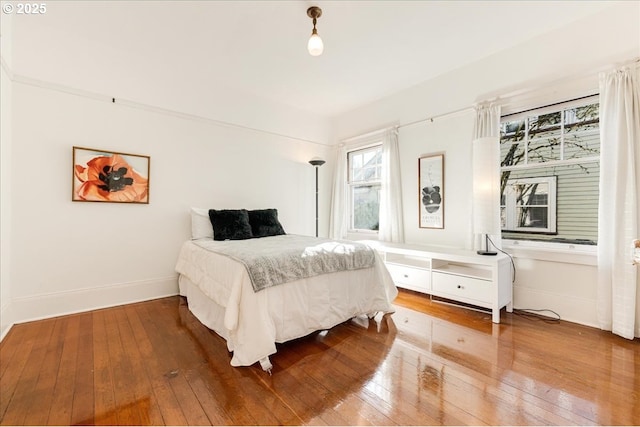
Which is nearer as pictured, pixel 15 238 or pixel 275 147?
pixel 15 238

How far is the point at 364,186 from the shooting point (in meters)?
4.69

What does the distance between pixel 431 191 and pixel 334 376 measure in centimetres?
265

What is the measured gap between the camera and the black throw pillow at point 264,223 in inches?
138

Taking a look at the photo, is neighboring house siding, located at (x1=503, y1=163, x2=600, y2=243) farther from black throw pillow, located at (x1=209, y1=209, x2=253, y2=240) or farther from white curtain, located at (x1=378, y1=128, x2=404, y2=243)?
black throw pillow, located at (x1=209, y1=209, x2=253, y2=240)

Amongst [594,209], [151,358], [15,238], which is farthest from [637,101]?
[15,238]

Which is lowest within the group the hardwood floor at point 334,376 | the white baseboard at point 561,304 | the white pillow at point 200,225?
the hardwood floor at point 334,376

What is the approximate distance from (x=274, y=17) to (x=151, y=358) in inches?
115

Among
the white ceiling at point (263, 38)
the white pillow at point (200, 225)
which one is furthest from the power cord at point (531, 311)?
the white pillow at point (200, 225)

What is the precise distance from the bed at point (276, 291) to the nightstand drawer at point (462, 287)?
65 cm

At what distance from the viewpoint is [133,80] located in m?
3.10

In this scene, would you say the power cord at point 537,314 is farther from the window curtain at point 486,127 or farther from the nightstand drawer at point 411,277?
the nightstand drawer at point 411,277

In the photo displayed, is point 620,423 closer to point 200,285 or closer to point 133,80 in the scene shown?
point 200,285

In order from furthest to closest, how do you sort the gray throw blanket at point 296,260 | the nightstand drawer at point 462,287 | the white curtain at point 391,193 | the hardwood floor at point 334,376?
the white curtain at point 391,193, the nightstand drawer at point 462,287, the gray throw blanket at point 296,260, the hardwood floor at point 334,376

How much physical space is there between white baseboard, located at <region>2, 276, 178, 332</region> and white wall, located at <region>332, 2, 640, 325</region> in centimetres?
330
